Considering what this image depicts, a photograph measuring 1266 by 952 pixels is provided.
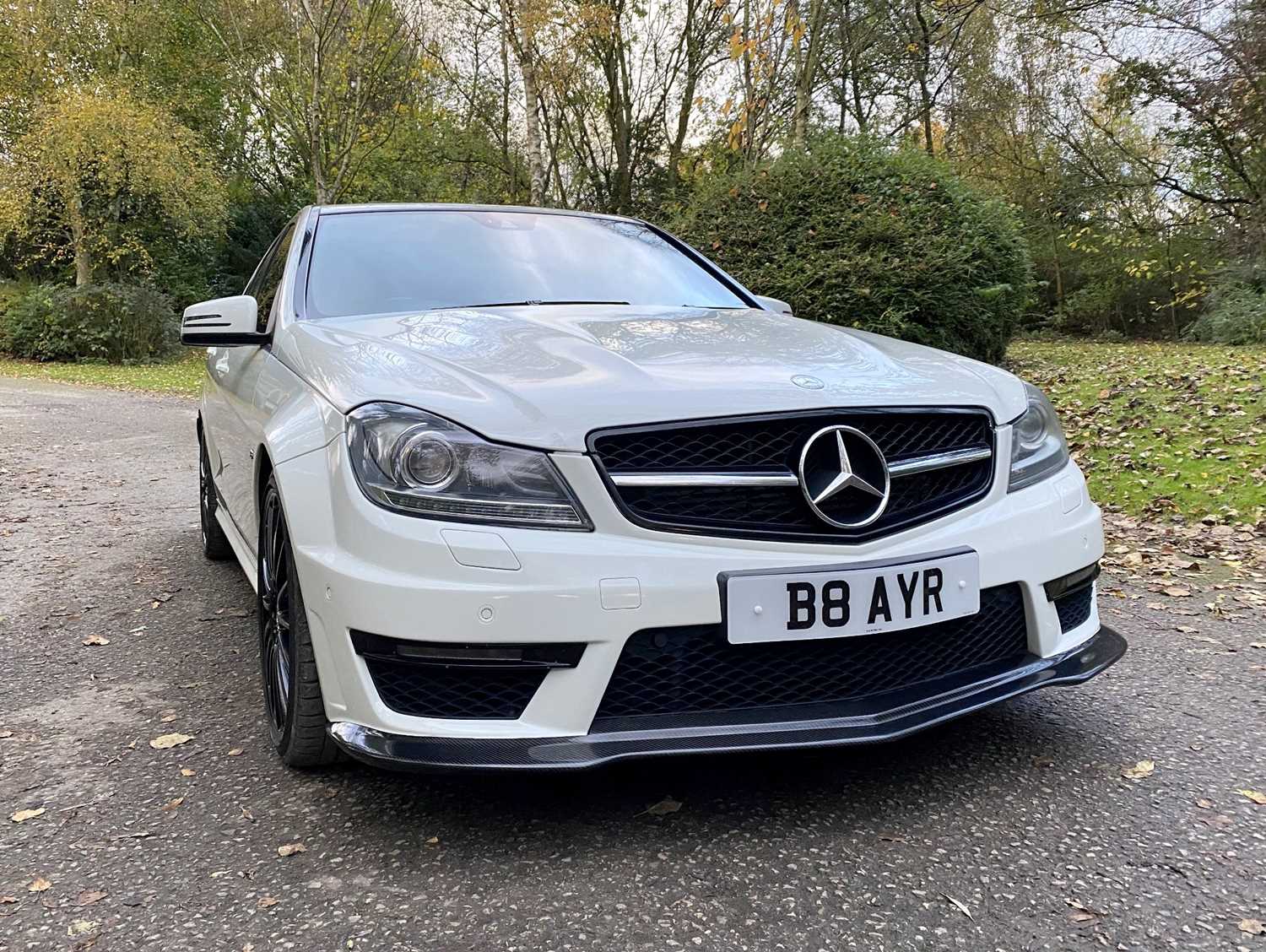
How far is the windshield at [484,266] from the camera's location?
121 inches

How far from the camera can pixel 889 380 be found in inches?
90.0

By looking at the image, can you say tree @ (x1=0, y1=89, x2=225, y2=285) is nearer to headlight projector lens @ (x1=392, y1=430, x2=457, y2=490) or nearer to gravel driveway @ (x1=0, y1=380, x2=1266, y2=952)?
gravel driveway @ (x1=0, y1=380, x2=1266, y2=952)

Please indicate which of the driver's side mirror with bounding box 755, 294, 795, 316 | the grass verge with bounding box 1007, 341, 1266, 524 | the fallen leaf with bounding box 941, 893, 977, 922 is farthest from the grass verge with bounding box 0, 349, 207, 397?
the fallen leaf with bounding box 941, 893, 977, 922

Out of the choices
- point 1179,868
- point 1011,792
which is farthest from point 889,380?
point 1179,868

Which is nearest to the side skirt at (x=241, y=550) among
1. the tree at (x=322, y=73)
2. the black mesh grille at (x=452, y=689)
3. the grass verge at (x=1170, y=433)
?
the black mesh grille at (x=452, y=689)

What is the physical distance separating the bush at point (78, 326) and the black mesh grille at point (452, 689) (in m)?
20.5

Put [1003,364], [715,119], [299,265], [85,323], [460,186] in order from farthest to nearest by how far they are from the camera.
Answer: [460,186], [715,119], [85,323], [1003,364], [299,265]

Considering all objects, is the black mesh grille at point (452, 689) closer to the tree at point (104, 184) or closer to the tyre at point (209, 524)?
the tyre at point (209, 524)

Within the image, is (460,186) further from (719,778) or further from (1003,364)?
(719,778)

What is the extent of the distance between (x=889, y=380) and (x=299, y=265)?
1.95m

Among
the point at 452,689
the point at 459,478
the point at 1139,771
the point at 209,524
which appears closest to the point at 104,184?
the point at 209,524

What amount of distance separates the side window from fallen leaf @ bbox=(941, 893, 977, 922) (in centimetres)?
242

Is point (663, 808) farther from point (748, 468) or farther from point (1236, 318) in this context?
point (1236, 318)

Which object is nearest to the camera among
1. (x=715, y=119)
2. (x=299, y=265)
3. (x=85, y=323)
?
(x=299, y=265)
